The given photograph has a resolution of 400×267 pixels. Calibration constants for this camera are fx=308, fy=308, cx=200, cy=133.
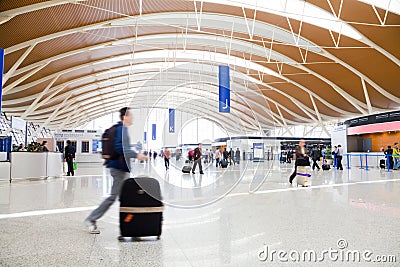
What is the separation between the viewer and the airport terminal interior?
3.72 meters

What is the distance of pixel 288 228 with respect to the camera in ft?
14.6

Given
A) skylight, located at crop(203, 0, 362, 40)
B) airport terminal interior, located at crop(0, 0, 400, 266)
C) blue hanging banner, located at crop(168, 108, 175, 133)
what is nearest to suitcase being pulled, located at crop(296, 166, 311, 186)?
airport terminal interior, located at crop(0, 0, 400, 266)

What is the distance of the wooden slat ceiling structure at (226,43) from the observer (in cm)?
1727

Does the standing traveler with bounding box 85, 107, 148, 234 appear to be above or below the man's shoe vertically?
above

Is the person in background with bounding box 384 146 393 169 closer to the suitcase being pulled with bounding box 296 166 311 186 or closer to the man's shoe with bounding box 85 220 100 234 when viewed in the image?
the suitcase being pulled with bounding box 296 166 311 186

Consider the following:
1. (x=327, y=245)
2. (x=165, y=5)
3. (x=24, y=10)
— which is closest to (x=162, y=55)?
(x=165, y=5)

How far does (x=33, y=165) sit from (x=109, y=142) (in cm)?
1101

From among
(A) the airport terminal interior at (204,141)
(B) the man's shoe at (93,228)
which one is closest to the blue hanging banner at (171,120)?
(A) the airport terminal interior at (204,141)

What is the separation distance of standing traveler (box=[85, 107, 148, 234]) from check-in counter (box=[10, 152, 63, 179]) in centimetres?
1020

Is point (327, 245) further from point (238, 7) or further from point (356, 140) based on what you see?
point (356, 140)

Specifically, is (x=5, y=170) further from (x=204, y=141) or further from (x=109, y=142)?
(x=109, y=142)

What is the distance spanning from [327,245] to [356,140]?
1338 inches

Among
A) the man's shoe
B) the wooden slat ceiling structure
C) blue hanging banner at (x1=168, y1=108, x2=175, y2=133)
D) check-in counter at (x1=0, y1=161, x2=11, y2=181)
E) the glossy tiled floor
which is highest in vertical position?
the wooden slat ceiling structure

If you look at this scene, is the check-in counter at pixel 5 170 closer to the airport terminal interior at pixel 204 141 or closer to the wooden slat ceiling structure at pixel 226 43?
the airport terminal interior at pixel 204 141
